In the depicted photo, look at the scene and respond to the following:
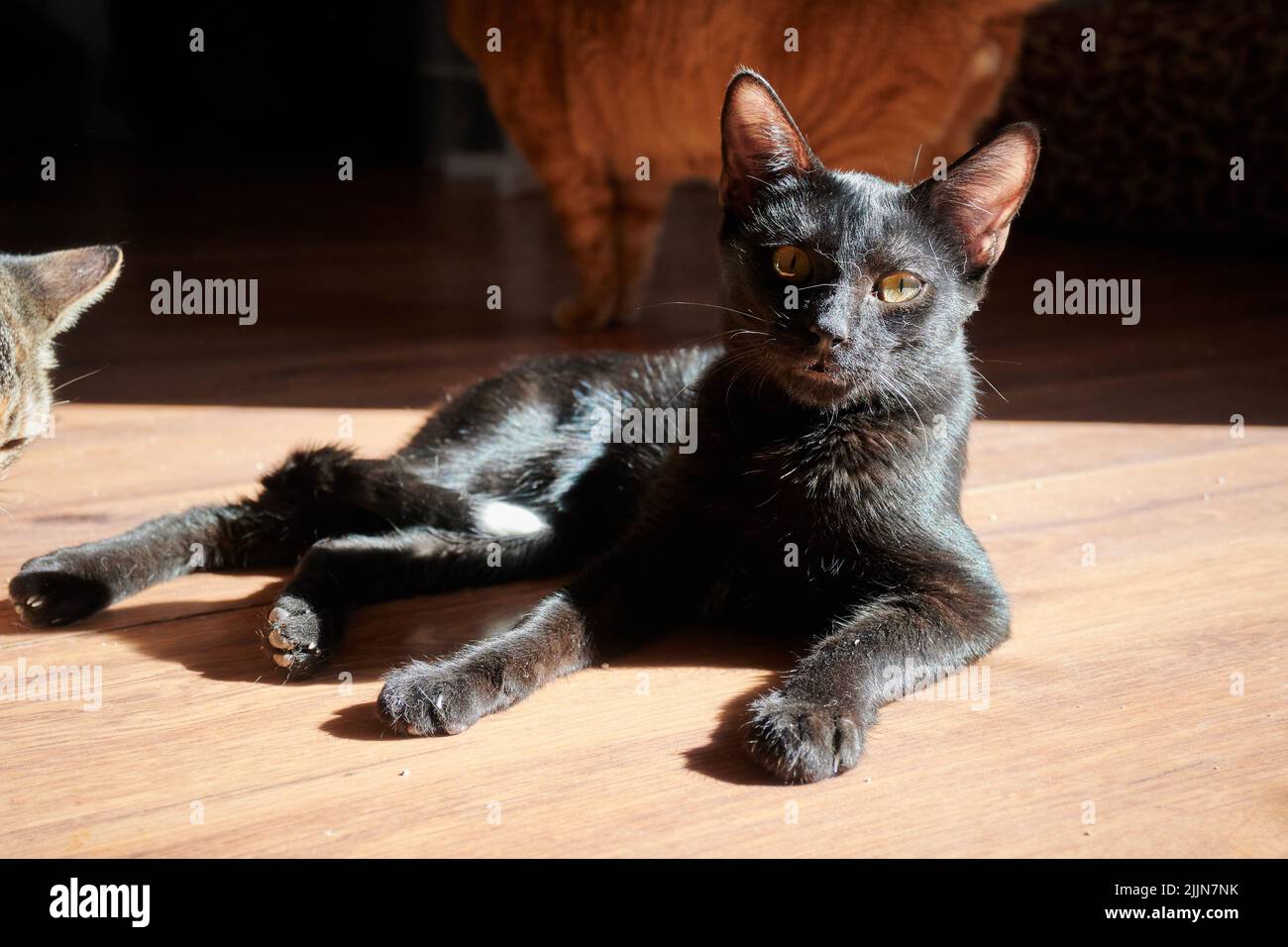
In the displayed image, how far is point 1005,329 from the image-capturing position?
12.0 feet

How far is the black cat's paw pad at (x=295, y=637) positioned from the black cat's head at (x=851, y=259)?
0.64m

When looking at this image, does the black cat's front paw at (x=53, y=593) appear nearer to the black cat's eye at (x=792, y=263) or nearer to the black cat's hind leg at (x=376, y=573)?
the black cat's hind leg at (x=376, y=573)

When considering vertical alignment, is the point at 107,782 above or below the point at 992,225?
below

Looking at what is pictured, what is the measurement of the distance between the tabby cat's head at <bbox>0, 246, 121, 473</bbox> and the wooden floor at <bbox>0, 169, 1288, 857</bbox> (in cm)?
28

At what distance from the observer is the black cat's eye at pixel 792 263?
1.56 m

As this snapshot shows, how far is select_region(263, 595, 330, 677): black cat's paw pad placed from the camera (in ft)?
5.04

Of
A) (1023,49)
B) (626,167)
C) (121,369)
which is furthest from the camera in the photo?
(1023,49)

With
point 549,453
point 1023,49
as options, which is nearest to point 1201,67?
point 1023,49

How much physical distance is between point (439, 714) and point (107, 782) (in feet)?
1.14

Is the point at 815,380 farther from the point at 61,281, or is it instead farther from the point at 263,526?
the point at 61,281

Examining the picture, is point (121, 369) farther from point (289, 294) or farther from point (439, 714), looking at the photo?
point (439, 714)

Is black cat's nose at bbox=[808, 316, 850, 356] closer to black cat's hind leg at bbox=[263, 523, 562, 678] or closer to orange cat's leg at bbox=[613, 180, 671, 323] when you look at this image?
black cat's hind leg at bbox=[263, 523, 562, 678]

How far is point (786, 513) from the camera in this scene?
1613mm

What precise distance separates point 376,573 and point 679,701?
0.51 metres
